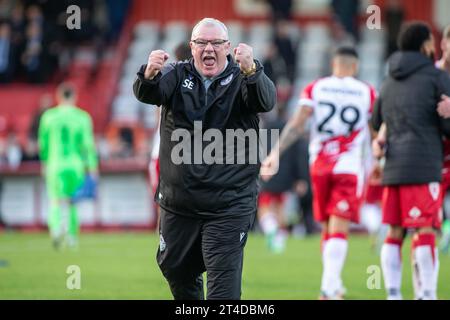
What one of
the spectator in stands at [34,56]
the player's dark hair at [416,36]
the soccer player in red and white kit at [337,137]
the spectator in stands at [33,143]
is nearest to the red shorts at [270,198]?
the spectator in stands at [33,143]

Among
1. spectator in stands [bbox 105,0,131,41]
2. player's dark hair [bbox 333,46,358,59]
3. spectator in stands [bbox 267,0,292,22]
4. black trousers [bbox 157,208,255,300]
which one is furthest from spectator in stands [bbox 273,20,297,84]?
black trousers [bbox 157,208,255,300]

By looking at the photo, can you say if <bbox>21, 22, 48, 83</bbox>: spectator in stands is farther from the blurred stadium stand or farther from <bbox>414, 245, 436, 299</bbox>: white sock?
<bbox>414, 245, 436, 299</bbox>: white sock

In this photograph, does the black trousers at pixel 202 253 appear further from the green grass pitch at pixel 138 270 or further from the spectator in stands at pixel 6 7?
the spectator in stands at pixel 6 7

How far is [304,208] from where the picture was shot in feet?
75.2

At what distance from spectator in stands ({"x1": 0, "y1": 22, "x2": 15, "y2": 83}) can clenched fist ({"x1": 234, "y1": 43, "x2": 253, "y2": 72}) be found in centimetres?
2042

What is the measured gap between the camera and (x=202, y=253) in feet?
28.6

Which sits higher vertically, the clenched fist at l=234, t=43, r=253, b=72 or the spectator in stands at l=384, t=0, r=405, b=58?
the spectator in stands at l=384, t=0, r=405, b=58

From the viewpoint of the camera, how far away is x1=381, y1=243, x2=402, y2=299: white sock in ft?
36.2

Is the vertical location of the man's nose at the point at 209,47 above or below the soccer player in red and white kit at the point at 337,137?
above

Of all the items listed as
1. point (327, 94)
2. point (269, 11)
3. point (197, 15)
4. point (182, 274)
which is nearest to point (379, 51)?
point (269, 11)

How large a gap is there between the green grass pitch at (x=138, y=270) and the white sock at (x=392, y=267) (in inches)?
33.5

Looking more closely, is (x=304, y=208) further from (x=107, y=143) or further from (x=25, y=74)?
(x=25, y=74)

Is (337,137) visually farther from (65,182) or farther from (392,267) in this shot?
(65,182)

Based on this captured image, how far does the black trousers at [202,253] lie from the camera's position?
8.47 m
